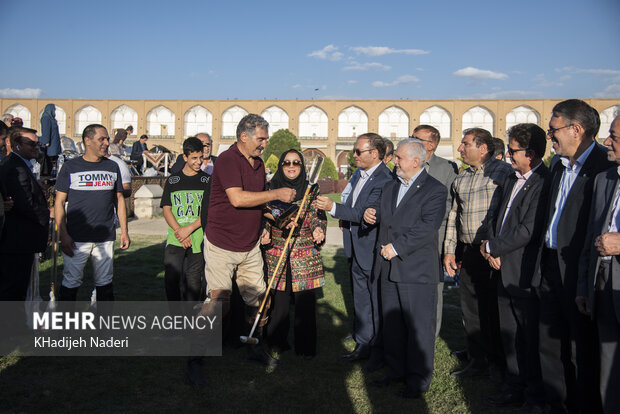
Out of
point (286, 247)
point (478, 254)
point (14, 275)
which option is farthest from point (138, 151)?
point (478, 254)

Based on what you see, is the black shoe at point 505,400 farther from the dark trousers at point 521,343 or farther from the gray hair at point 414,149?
the gray hair at point 414,149

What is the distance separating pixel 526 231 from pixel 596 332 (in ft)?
2.72

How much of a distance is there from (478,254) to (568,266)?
1224mm

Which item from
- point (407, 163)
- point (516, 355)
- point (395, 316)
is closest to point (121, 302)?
point (395, 316)

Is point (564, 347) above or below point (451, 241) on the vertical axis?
below

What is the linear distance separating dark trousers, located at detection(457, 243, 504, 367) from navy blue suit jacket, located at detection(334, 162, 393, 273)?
0.90m

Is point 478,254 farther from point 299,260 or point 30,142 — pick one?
point 30,142

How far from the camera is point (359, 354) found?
474 cm

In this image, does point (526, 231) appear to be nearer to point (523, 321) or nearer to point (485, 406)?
point (523, 321)

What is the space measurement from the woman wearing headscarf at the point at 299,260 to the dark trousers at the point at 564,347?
79.3 inches

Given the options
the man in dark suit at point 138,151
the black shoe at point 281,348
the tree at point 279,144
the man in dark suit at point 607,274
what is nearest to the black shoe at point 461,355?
the black shoe at point 281,348

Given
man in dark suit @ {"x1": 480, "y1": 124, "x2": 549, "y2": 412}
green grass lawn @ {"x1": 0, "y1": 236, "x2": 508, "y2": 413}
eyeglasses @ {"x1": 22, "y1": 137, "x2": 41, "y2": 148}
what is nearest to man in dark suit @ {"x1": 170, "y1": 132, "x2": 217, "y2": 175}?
eyeglasses @ {"x1": 22, "y1": 137, "x2": 41, "y2": 148}

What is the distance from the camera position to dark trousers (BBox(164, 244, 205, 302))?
5172mm

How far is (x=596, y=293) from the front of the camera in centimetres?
296
